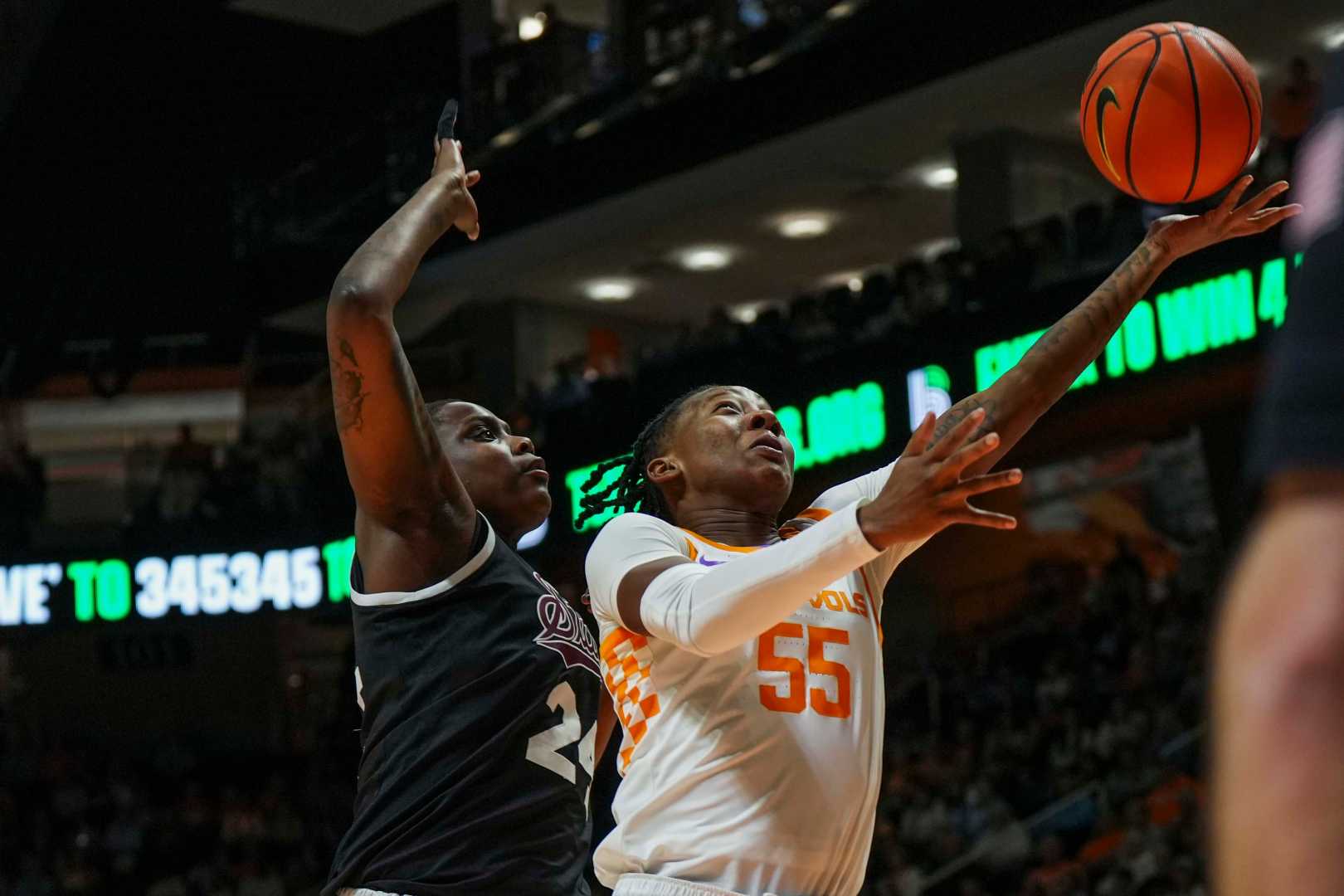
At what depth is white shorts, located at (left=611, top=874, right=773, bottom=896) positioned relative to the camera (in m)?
2.74

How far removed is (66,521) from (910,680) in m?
8.39

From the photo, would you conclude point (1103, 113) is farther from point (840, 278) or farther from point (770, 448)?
point (840, 278)

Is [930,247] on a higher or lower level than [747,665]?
higher

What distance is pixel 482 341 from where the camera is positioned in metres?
19.7

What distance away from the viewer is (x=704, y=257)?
18.3 m

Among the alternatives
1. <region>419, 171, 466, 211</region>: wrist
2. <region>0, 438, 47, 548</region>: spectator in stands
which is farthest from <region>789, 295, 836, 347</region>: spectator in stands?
<region>419, 171, 466, 211</region>: wrist

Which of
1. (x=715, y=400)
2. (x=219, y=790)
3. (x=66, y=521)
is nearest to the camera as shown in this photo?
(x=715, y=400)

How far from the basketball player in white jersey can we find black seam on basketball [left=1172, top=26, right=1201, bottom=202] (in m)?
0.72

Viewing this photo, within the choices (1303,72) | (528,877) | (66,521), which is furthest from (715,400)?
(66,521)

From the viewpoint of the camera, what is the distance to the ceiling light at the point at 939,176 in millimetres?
15844

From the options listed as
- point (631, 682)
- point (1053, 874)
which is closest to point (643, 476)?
point (631, 682)

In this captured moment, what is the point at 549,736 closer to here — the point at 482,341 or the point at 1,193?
the point at 482,341

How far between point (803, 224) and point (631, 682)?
14.8 meters

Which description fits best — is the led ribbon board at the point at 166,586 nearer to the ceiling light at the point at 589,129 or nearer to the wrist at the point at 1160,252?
the ceiling light at the point at 589,129
